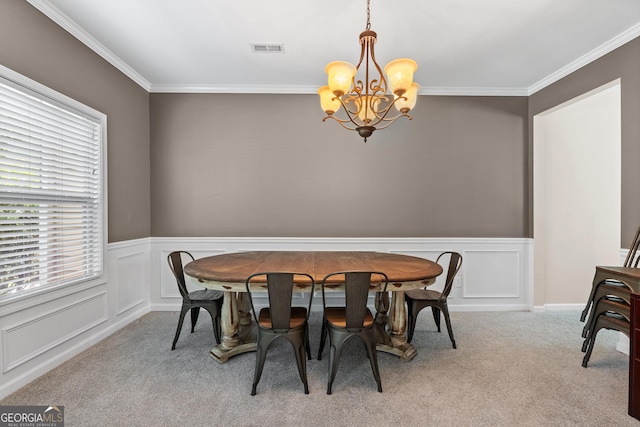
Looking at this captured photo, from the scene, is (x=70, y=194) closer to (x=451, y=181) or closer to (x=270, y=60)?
(x=270, y=60)

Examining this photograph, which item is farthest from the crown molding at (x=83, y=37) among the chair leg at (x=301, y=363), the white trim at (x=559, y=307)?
the white trim at (x=559, y=307)

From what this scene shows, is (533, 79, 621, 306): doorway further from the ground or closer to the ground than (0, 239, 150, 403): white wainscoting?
further from the ground

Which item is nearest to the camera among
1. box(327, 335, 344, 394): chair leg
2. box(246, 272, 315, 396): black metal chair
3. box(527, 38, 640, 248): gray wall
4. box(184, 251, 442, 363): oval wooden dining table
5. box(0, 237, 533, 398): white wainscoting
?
box(246, 272, 315, 396): black metal chair

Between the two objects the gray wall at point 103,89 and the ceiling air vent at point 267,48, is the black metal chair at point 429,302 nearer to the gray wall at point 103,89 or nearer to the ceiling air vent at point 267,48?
the ceiling air vent at point 267,48

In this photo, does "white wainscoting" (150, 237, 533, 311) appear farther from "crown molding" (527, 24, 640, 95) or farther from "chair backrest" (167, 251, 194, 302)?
"crown molding" (527, 24, 640, 95)

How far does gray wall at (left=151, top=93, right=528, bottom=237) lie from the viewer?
363cm

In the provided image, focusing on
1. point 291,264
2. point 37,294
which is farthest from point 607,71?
point 37,294

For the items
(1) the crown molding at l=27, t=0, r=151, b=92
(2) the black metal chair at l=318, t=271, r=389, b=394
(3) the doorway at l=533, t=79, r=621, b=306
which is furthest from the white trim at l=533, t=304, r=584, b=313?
Result: (1) the crown molding at l=27, t=0, r=151, b=92

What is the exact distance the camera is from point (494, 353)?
2521 mm

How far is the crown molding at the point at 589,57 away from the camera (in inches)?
97.8

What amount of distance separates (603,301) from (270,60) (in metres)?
3.50

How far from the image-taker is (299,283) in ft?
6.73

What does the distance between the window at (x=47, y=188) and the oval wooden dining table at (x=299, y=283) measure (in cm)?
102

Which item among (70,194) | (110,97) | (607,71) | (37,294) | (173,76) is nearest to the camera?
(37,294)
